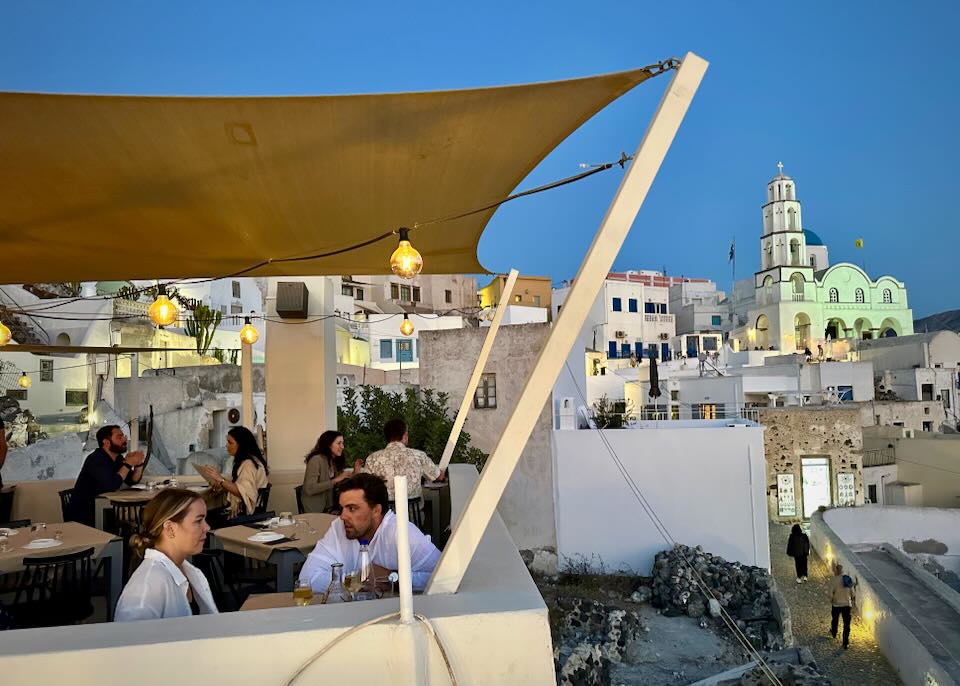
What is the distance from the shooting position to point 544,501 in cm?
1566

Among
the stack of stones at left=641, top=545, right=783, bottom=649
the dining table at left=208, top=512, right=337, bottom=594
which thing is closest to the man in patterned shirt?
the dining table at left=208, top=512, right=337, bottom=594

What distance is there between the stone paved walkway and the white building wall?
177 centimetres

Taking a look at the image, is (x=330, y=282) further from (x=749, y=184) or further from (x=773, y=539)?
(x=749, y=184)

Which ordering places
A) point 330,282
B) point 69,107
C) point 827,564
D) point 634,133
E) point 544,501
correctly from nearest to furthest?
1. point 69,107
2. point 330,282
3. point 544,501
4. point 827,564
5. point 634,133

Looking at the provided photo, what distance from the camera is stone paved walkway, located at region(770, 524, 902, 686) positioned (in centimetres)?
1282

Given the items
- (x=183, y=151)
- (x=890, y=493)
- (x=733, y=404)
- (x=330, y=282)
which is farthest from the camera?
(x=733, y=404)

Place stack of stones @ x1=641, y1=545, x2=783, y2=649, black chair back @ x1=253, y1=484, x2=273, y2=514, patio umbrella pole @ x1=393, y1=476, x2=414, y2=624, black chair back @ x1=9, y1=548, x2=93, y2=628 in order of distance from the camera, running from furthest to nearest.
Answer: stack of stones @ x1=641, y1=545, x2=783, y2=649 → black chair back @ x1=253, y1=484, x2=273, y2=514 → black chair back @ x1=9, y1=548, x2=93, y2=628 → patio umbrella pole @ x1=393, y1=476, x2=414, y2=624

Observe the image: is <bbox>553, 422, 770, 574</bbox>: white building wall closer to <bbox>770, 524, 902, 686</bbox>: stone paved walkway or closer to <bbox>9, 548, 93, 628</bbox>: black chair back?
<bbox>770, 524, 902, 686</bbox>: stone paved walkway

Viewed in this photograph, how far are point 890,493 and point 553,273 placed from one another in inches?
4510

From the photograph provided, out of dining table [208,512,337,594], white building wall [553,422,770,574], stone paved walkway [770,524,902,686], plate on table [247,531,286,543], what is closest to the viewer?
dining table [208,512,337,594]

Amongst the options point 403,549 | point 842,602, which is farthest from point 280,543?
point 842,602

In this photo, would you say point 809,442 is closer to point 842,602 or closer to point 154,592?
point 842,602

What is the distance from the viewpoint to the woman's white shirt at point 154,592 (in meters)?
2.27

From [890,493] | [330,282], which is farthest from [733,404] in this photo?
[330,282]
